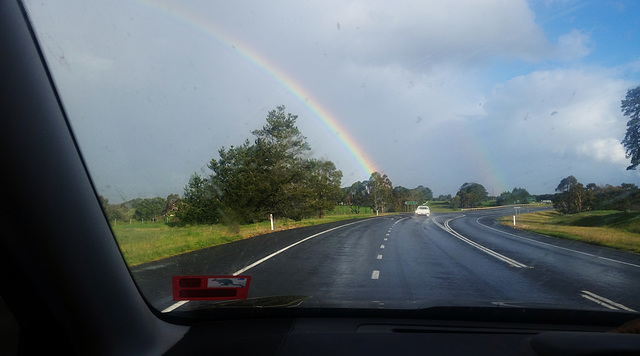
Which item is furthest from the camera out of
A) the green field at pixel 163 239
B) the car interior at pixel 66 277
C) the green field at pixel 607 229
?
the green field at pixel 607 229

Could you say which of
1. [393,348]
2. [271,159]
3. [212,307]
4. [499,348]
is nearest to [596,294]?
[499,348]

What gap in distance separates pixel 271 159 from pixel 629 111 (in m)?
20.2

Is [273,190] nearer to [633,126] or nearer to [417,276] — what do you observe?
[417,276]

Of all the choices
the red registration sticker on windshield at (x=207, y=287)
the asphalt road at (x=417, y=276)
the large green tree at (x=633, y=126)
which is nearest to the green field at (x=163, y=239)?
the asphalt road at (x=417, y=276)

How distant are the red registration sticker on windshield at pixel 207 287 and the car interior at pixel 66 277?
61 centimetres

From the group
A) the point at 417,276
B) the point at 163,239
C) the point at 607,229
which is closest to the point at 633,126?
the point at 417,276

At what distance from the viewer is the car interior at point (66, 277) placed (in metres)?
2.71

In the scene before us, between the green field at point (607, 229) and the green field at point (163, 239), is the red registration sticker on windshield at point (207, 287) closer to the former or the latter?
the green field at point (163, 239)

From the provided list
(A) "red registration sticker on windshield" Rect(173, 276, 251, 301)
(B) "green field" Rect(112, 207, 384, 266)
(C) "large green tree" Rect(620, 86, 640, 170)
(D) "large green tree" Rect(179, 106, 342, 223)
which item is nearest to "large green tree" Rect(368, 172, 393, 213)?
(D) "large green tree" Rect(179, 106, 342, 223)

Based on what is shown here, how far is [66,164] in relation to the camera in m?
2.95

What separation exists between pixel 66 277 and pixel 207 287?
64.9 inches

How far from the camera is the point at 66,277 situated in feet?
9.35

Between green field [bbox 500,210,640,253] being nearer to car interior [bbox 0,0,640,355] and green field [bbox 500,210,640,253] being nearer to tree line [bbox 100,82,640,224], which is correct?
tree line [bbox 100,82,640,224]

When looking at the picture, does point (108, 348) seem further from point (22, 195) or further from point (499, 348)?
point (499, 348)
